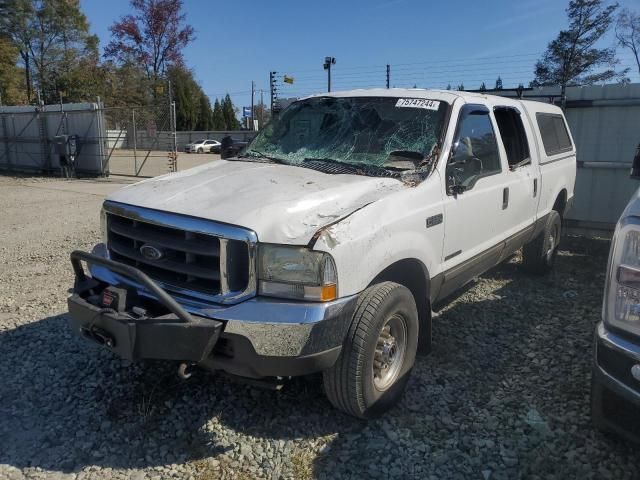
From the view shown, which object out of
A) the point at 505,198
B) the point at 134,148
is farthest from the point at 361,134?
the point at 134,148

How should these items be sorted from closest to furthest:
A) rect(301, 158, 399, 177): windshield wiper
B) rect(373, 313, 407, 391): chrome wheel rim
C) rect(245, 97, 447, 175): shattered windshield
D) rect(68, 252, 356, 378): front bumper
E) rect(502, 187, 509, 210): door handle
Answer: rect(68, 252, 356, 378): front bumper < rect(373, 313, 407, 391): chrome wheel rim < rect(301, 158, 399, 177): windshield wiper < rect(245, 97, 447, 175): shattered windshield < rect(502, 187, 509, 210): door handle

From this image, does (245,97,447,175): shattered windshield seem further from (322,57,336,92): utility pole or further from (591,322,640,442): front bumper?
(322,57,336,92): utility pole

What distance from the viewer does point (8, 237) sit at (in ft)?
26.2

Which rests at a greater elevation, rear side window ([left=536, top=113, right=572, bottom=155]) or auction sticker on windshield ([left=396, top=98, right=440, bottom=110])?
auction sticker on windshield ([left=396, top=98, right=440, bottom=110])

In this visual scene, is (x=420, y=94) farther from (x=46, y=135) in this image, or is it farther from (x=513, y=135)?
(x=46, y=135)

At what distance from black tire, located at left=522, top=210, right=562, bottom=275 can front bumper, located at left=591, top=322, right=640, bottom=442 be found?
3.66 meters

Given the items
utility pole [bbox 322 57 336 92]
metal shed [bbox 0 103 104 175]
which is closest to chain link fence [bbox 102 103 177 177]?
metal shed [bbox 0 103 104 175]

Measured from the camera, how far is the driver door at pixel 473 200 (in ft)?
12.1

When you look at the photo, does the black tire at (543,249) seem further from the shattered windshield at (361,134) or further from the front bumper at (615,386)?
the front bumper at (615,386)

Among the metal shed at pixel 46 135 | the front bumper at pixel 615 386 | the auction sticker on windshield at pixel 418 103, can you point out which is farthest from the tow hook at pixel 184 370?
the metal shed at pixel 46 135

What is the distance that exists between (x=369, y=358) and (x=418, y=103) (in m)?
2.07

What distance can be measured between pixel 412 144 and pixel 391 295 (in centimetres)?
125

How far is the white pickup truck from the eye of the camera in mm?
2609

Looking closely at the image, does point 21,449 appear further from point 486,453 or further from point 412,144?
point 412,144
